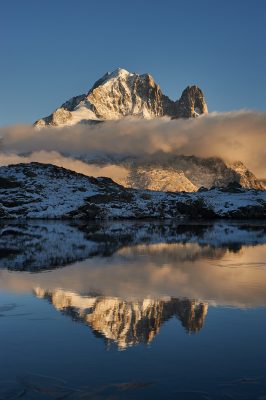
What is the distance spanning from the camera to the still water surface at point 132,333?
14430mm

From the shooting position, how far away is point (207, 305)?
2570cm

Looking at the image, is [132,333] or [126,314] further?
[126,314]

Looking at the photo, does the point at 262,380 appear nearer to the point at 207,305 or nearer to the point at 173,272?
the point at 207,305

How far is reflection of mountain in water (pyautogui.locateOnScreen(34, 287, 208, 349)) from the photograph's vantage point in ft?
65.4

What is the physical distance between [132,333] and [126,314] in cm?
322

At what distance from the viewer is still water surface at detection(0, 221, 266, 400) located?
14430mm

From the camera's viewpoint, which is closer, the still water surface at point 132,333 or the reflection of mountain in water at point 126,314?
the still water surface at point 132,333

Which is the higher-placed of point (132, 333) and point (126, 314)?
point (126, 314)

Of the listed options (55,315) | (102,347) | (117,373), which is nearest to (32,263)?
(55,315)

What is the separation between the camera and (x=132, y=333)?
1995 centimetres

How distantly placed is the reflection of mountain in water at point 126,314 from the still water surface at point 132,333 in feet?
0.15

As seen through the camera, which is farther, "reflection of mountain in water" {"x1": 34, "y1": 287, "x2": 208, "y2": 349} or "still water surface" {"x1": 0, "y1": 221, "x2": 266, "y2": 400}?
"reflection of mountain in water" {"x1": 34, "y1": 287, "x2": 208, "y2": 349}

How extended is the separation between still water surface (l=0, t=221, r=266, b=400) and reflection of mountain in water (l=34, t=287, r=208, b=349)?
0.05 meters

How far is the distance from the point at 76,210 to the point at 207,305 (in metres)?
176
